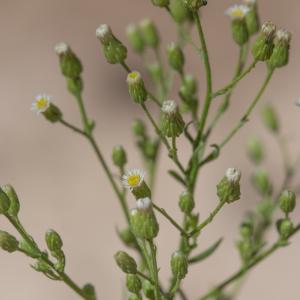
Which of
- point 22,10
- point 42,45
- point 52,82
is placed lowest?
point 52,82

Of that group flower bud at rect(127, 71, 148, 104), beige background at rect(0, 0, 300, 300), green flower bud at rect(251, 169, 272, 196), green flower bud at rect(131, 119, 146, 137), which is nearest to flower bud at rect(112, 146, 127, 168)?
green flower bud at rect(131, 119, 146, 137)

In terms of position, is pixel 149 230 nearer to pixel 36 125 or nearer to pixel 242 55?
pixel 242 55

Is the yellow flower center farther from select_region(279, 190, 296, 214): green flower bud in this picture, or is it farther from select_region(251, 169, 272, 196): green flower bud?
select_region(251, 169, 272, 196): green flower bud

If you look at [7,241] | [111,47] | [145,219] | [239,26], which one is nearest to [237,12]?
[239,26]

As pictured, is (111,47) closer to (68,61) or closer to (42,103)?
(68,61)

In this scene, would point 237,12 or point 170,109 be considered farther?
point 237,12

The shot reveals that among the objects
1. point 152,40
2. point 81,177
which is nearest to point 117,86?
point 81,177

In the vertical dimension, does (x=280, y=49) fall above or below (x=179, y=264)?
above
